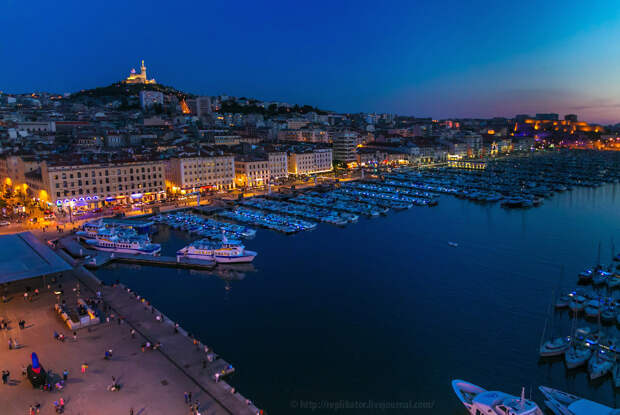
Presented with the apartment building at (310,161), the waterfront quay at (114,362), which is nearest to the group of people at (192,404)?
the waterfront quay at (114,362)

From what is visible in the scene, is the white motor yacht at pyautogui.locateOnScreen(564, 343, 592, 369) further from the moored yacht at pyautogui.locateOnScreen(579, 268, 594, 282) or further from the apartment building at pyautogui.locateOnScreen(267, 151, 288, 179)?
the apartment building at pyautogui.locateOnScreen(267, 151, 288, 179)

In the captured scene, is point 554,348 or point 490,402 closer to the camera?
point 490,402

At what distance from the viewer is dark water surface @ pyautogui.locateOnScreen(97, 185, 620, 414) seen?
1306cm

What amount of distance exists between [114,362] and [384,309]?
10525 mm

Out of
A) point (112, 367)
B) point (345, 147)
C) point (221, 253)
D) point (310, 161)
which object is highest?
point (345, 147)

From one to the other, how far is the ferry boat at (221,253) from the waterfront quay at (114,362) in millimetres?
6556

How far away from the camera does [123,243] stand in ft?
83.2

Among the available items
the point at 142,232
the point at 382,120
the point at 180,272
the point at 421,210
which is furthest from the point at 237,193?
the point at 382,120

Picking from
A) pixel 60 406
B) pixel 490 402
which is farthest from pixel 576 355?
pixel 60 406

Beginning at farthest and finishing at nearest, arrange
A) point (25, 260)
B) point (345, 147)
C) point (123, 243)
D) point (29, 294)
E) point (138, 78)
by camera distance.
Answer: point (138, 78)
point (345, 147)
point (123, 243)
point (25, 260)
point (29, 294)

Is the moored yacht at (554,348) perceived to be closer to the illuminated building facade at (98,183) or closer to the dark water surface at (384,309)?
the dark water surface at (384,309)

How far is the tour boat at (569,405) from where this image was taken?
35.2 ft

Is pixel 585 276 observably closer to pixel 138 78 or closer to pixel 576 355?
pixel 576 355

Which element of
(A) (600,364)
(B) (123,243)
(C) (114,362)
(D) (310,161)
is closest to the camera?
(C) (114,362)
